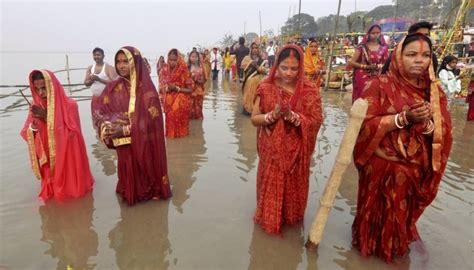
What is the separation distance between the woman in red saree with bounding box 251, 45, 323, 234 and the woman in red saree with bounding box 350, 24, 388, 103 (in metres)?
2.98

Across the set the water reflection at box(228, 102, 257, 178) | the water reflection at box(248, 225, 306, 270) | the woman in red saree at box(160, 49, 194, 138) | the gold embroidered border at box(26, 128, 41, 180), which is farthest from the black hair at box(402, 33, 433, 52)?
the woman in red saree at box(160, 49, 194, 138)

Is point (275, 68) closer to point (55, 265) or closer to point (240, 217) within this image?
point (240, 217)

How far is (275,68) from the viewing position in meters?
2.91

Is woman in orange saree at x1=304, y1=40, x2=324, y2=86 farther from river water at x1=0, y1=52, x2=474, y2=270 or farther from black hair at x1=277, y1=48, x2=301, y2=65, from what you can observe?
black hair at x1=277, y1=48, x2=301, y2=65

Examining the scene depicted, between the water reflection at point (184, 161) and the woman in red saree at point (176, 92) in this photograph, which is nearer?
the water reflection at point (184, 161)

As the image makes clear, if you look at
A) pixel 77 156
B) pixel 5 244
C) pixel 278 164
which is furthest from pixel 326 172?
pixel 5 244

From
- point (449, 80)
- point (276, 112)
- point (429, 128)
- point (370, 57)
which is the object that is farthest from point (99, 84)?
point (449, 80)

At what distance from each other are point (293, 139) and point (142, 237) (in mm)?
1710

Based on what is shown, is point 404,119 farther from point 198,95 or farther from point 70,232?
point 198,95

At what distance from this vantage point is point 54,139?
12.2 ft

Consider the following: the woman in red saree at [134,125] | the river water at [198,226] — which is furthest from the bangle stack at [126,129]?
the river water at [198,226]

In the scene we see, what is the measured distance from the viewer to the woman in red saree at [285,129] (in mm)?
2836

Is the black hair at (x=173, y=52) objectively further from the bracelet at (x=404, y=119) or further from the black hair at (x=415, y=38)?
the bracelet at (x=404, y=119)

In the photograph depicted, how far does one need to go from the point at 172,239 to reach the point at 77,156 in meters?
1.63
